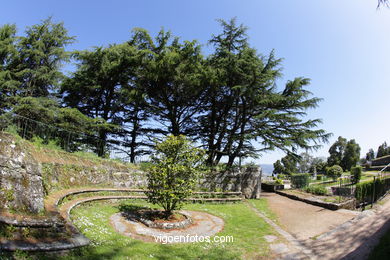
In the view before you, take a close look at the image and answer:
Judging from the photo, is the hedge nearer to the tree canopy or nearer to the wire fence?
the tree canopy

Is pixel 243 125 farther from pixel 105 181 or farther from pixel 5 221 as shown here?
pixel 5 221

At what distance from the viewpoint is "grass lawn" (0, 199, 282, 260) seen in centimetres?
465

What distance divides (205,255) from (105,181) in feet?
23.7

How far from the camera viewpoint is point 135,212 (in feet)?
28.2

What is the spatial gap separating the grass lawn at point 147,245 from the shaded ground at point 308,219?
3.56ft

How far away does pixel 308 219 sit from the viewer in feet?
32.1

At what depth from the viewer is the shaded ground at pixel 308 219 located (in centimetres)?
810

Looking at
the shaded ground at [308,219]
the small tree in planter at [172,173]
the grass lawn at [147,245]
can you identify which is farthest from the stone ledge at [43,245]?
the shaded ground at [308,219]

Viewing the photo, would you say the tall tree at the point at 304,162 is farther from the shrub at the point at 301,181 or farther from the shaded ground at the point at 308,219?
the shaded ground at the point at 308,219

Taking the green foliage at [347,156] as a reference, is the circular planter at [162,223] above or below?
below

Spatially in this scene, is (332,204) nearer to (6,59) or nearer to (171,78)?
(171,78)

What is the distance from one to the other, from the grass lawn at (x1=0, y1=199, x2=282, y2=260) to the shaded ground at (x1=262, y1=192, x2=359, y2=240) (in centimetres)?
108

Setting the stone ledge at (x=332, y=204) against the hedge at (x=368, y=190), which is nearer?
the stone ledge at (x=332, y=204)

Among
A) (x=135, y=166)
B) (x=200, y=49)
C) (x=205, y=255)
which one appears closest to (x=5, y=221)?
(x=205, y=255)
